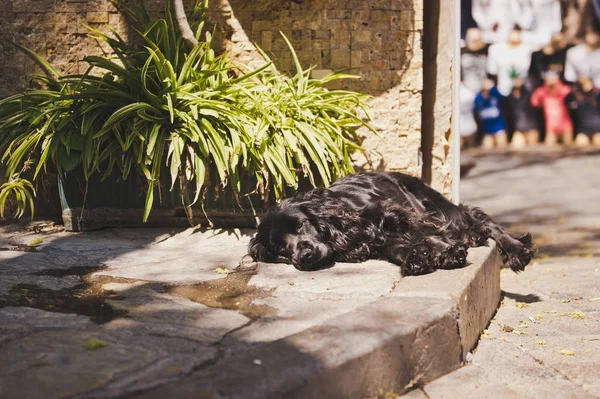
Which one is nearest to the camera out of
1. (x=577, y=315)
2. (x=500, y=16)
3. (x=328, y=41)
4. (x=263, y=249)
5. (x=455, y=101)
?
(x=263, y=249)

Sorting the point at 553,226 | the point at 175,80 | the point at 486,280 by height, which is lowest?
the point at 553,226

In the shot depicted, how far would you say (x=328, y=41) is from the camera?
16.4 feet

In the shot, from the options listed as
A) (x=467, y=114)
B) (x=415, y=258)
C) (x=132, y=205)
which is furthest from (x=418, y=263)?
(x=467, y=114)

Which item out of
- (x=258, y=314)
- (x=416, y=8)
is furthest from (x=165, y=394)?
(x=416, y=8)

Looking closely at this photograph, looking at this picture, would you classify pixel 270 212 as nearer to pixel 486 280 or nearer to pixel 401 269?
pixel 401 269

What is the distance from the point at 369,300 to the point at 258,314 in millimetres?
427

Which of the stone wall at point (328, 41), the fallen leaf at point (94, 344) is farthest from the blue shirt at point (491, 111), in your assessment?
the fallen leaf at point (94, 344)

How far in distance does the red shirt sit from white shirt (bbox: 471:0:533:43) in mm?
1195

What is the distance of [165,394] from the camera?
5.94ft

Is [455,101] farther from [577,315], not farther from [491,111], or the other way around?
[491,111]

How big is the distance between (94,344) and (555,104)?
1257 centimetres

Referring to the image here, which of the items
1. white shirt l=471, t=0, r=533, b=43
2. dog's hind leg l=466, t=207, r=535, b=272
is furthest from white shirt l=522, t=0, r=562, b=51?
dog's hind leg l=466, t=207, r=535, b=272

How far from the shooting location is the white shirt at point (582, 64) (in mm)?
13547

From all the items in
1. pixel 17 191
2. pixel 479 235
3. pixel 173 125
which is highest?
pixel 173 125
